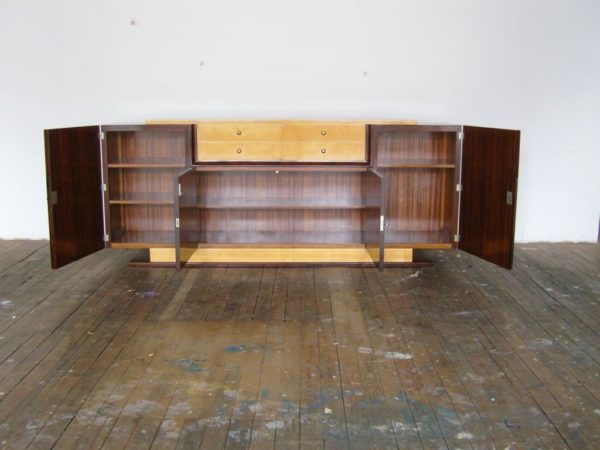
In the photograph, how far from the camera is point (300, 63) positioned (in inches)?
217

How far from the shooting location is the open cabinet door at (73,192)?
4242mm

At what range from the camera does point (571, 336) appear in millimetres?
3559

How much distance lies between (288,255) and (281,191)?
54 centimetres

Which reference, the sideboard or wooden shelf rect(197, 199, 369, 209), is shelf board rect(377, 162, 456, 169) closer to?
the sideboard

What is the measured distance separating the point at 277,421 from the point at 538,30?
426 cm

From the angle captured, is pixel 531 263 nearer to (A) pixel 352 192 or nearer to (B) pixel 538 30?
(A) pixel 352 192

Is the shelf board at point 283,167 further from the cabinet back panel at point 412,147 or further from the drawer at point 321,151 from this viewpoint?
the cabinet back panel at point 412,147

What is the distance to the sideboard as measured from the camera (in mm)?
4520

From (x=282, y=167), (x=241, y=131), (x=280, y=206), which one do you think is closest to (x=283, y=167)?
(x=282, y=167)

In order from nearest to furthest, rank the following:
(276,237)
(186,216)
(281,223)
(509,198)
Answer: (509,198) → (186,216) → (276,237) → (281,223)

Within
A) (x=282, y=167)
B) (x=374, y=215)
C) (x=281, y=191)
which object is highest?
(x=282, y=167)

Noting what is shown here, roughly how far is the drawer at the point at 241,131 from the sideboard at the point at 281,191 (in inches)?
0.4

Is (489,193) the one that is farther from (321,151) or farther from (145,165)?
(145,165)

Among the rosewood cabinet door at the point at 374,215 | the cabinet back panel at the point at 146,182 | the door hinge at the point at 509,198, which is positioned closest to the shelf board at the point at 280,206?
the rosewood cabinet door at the point at 374,215
